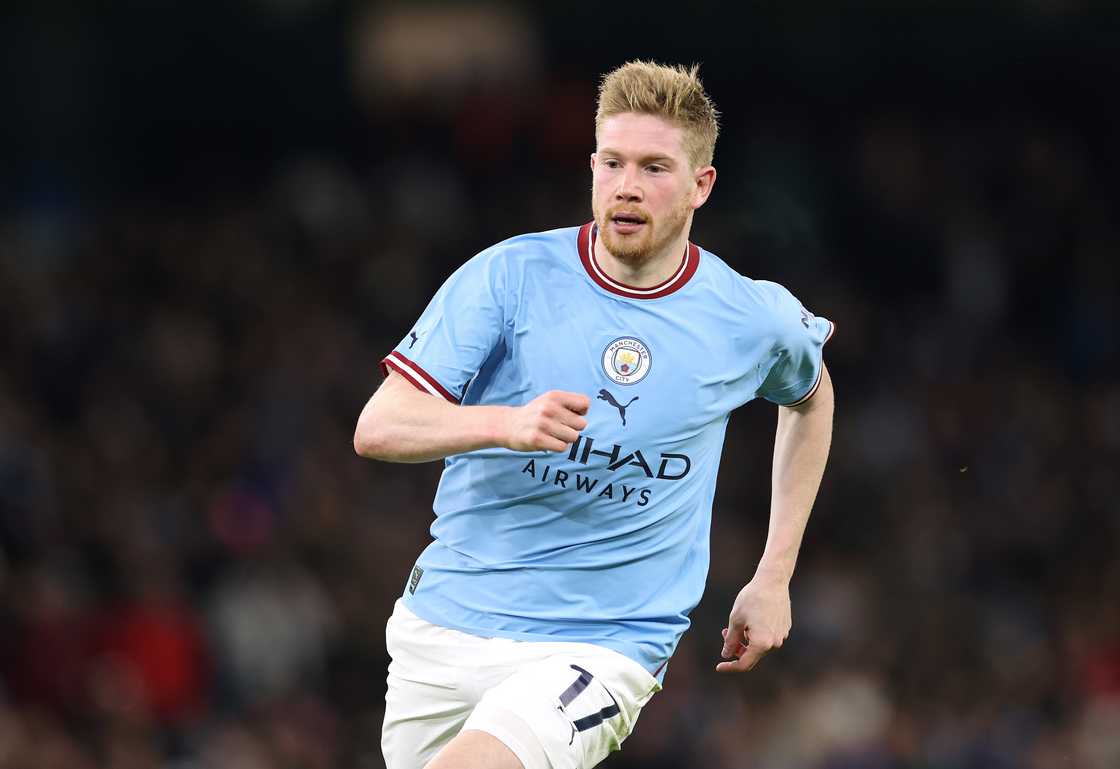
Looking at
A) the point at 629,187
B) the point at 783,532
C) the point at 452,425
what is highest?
the point at 629,187

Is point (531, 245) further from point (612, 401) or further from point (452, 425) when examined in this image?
point (452, 425)

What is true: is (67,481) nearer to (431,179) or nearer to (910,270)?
(431,179)

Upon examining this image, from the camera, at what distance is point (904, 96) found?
1598cm

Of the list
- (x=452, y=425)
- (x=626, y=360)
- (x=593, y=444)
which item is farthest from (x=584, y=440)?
(x=452, y=425)

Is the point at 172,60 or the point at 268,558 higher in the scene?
the point at 172,60

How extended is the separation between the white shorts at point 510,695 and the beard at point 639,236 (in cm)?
104

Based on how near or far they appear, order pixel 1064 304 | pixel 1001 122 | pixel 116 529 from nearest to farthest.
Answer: pixel 116 529 < pixel 1064 304 < pixel 1001 122

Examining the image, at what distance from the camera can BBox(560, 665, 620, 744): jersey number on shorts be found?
14.3 ft

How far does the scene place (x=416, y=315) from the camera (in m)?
13.0

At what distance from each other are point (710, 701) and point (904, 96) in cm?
776

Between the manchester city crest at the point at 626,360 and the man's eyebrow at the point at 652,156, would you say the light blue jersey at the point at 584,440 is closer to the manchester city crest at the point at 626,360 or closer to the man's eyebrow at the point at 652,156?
the manchester city crest at the point at 626,360

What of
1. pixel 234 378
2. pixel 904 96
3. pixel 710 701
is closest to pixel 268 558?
→ pixel 234 378

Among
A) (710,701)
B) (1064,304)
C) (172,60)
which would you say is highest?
(172,60)

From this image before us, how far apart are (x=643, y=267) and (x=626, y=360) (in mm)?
275
